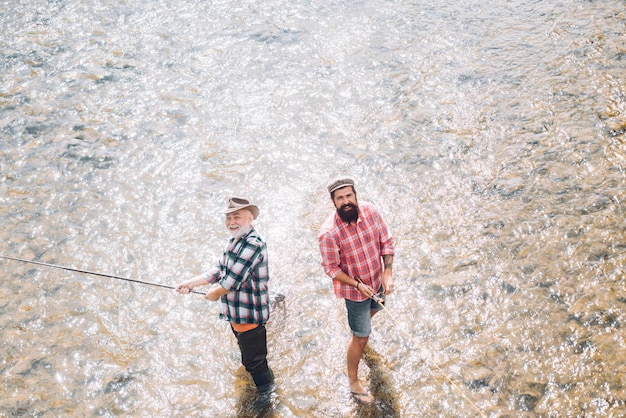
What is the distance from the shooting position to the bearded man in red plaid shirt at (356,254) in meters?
4.58

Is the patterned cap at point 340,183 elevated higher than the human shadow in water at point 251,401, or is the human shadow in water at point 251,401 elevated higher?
the patterned cap at point 340,183

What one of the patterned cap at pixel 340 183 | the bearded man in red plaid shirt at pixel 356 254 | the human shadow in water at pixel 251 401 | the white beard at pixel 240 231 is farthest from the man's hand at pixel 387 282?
the human shadow in water at pixel 251 401

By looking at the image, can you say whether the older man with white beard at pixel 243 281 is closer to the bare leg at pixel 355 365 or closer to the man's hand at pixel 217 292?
the man's hand at pixel 217 292

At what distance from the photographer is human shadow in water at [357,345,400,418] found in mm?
5105

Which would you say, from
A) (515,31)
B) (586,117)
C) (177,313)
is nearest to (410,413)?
(177,313)

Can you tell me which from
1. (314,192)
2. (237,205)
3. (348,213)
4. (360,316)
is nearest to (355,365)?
(360,316)

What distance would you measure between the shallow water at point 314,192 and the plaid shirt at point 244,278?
3.80 ft

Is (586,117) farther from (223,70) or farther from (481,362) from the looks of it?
(223,70)

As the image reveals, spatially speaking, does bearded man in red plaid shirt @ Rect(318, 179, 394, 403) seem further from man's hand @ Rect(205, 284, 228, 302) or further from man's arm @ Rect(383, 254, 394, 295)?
man's hand @ Rect(205, 284, 228, 302)

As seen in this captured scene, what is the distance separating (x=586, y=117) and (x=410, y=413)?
5.77 metres

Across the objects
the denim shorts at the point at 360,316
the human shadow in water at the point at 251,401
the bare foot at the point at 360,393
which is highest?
the denim shorts at the point at 360,316

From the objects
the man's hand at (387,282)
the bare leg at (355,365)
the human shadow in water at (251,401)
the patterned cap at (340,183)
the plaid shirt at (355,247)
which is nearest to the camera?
the patterned cap at (340,183)

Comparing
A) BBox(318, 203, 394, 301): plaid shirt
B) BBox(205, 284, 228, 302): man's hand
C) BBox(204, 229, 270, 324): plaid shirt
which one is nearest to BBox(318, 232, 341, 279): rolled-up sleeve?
BBox(318, 203, 394, 301): plaid shirt

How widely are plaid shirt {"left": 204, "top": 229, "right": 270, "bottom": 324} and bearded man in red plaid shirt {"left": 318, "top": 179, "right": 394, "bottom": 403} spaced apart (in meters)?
0.54
